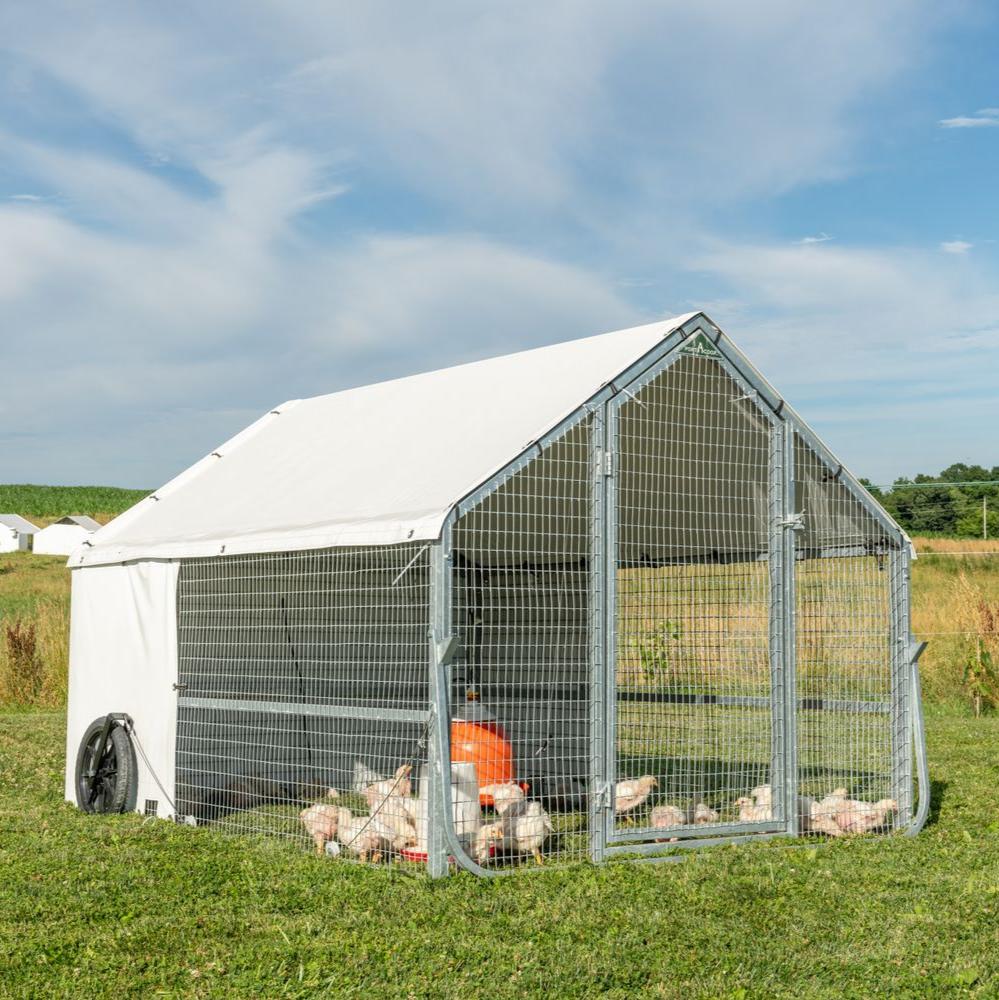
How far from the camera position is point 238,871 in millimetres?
6664

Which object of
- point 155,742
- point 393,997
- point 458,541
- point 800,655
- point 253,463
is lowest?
point 393,997

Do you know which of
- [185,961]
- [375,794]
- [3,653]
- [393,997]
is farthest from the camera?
[3,653]

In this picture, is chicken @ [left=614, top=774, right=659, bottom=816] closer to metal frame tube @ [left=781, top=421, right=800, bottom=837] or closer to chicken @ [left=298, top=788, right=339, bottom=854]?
metal frame tube @ [left=781, top=421, right=800, bottom=837]

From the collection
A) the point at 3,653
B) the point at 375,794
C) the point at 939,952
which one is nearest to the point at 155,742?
the point at 375,794

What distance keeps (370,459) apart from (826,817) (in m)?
3.55

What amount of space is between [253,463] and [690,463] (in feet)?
11.4

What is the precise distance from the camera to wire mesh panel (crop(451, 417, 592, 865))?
6.84m

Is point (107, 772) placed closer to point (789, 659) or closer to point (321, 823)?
point (321, 823)

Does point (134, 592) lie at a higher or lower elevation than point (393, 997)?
higher

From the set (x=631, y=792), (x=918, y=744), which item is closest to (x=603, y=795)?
(x=631, y=792)

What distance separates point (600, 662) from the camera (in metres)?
6.87

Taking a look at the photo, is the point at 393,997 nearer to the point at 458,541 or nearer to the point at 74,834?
the point at 74,834

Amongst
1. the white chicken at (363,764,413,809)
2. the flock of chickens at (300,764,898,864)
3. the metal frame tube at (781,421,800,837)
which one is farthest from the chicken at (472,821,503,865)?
the metal frame tube at (781,421,800,837)

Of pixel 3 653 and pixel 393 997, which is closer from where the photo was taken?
pixel 393 997
